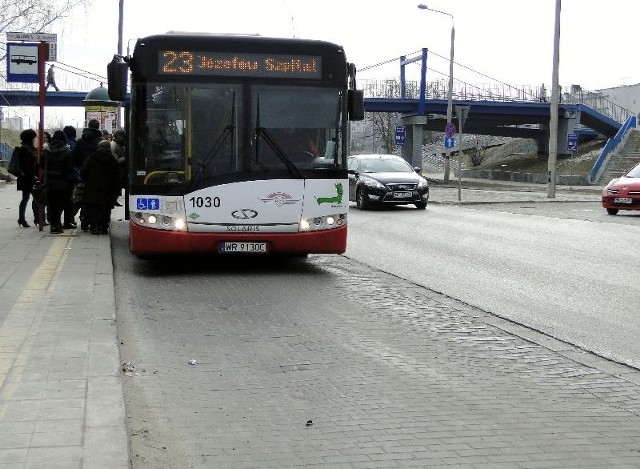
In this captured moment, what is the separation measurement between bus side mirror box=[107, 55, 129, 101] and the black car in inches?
631

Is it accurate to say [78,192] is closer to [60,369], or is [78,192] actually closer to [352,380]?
[60,369]

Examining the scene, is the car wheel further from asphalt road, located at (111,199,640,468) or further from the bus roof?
asphalt road, located at (111,199,640,468)

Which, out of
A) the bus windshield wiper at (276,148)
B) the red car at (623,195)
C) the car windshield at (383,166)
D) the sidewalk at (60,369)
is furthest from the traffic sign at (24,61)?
the red car at (623,195)

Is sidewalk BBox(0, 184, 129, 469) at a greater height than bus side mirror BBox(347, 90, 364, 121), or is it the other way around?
bus side mirror BBox(347, 90, 364, 121)

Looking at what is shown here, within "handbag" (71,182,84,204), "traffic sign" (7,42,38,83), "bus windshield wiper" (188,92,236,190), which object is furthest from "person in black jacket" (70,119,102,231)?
"bus windshield wiper" (188,92,236,190)

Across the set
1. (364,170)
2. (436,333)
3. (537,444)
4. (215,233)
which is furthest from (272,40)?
(364,170)

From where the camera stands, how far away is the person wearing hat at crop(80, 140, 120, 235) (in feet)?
56.7

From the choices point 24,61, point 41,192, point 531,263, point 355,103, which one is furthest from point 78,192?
point 531,263

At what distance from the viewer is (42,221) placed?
18266 millimetres

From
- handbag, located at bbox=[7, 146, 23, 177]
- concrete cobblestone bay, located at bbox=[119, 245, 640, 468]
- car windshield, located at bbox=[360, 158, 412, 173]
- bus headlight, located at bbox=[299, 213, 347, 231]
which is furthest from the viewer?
car windshield, located at bbox=[360, 158, 412, 173]

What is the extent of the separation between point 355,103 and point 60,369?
7453 millimetres

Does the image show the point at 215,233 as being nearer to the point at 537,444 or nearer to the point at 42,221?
the point at 42,221

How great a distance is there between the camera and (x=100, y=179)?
57.0 ft

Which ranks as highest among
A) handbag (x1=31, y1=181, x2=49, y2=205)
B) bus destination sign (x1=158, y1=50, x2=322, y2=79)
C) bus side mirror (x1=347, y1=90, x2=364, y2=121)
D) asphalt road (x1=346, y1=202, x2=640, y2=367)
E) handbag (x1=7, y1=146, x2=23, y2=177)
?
bus destination sign (x1=158, y1=50, x2=322, y2=79)
